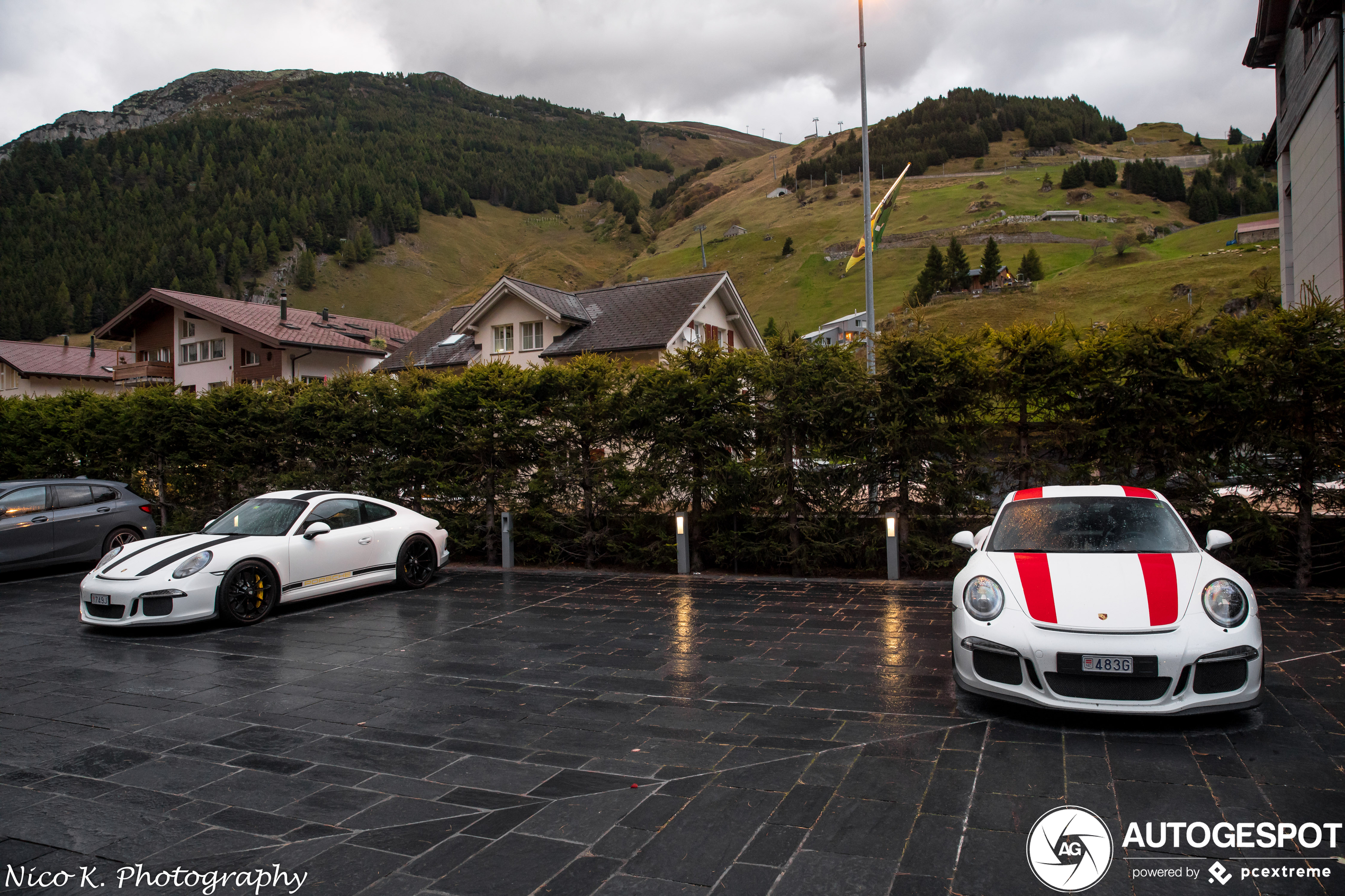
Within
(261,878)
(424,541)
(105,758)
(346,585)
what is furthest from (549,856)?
(424,541)

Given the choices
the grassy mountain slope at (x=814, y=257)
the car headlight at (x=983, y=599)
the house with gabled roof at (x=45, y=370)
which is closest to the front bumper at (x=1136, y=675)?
the car headlight at (x=983, y=599)

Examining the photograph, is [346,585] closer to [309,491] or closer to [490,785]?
[309,491]

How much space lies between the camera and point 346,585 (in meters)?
9.60

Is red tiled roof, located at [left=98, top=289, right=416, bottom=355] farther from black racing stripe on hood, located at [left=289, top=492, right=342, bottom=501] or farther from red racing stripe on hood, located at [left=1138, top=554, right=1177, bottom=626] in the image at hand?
red racing stripe on hood, located at [left=1138, top=554, right=1177, bottom=626]

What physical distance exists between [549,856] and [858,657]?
373cm

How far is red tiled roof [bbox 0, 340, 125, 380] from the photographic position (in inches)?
1922

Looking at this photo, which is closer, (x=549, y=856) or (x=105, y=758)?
(x=549, y=856)

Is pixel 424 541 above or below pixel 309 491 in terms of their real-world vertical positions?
below

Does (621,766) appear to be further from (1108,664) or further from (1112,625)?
(1112,625)

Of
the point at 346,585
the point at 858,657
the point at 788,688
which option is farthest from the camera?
the point at 346,585

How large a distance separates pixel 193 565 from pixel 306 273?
11890 cm

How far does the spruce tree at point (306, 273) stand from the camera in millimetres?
112688

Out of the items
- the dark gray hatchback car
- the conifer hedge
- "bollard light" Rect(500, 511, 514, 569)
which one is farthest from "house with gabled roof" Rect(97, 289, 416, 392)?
"bollard light" Rect(500, 511, 514, 569)

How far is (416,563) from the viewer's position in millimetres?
10633
